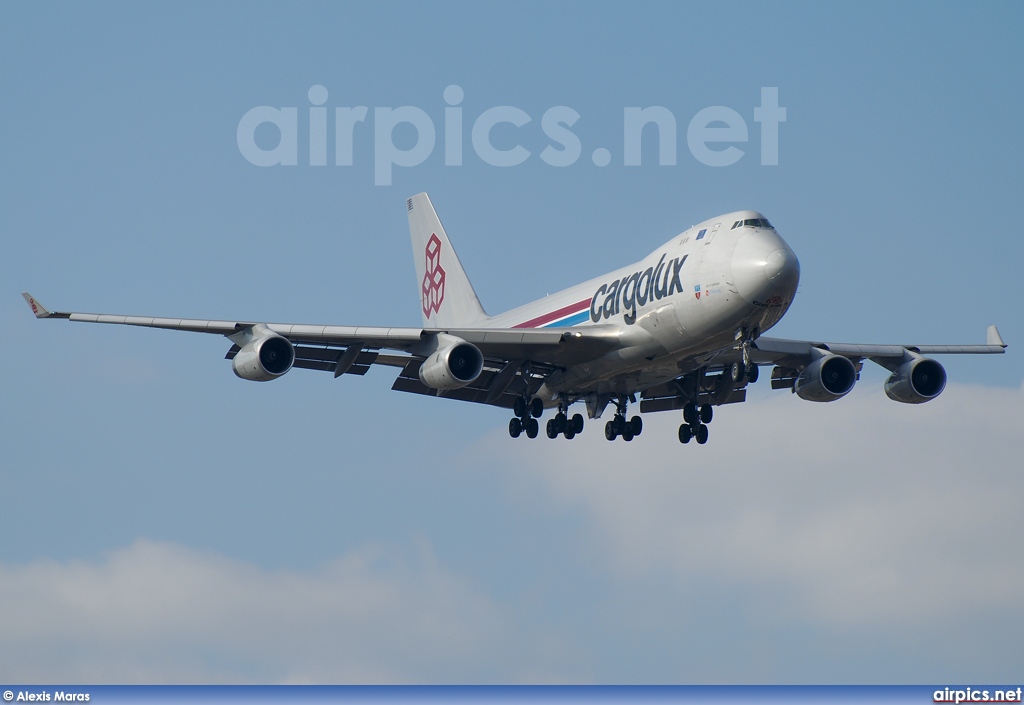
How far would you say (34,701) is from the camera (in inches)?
1384

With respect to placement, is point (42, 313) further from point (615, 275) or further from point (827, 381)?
point (827, 381)

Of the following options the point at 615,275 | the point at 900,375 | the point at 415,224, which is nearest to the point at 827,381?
the point at 900,375

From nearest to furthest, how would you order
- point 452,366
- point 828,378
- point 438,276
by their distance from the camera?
1. point 452,366
2. point 828,378
3. point 438,276

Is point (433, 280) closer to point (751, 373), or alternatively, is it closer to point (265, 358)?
point (265, 358)

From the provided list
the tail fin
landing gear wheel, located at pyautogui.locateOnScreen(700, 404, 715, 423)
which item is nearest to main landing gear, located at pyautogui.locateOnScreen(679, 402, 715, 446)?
landing gear wheel, located at pyautogui.locateOnScreen(700, 404, 715, 423)

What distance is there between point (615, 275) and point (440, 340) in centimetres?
625

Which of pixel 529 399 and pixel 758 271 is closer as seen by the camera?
pixel 758 271

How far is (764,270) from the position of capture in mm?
38188

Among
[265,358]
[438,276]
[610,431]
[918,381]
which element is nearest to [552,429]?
[610,431]

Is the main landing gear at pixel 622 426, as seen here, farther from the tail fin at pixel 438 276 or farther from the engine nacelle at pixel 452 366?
the tail fin at pixel 438 276

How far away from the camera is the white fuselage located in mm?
38562

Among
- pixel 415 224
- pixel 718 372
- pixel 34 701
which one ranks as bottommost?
pixel 34 701

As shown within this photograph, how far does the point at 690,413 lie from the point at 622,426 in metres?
2.50

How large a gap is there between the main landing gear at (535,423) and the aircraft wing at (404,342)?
6.12 ft
